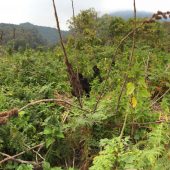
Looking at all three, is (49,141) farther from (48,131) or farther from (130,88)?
(130,88)

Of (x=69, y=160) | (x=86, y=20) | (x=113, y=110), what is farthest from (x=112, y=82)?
(x=86, y=20)

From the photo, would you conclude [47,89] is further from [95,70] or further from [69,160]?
[95,70]

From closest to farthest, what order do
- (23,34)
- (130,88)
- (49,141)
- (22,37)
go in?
(130,88), (49,141), (23,34), (22,37)

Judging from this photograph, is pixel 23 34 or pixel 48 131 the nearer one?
pixel 48 131

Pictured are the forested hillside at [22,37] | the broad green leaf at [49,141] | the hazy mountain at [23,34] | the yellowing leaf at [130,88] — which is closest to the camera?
the yellowing leaf at [130,88]

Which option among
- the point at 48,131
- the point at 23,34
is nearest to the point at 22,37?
the point at 23,34

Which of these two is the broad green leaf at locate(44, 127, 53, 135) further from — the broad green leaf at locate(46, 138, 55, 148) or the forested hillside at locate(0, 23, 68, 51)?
the forested hillside at locate(0, 23, 68, 51)

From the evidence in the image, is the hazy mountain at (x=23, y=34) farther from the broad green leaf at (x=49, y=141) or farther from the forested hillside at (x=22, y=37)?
the broad green leaf at (x=49, y=141)

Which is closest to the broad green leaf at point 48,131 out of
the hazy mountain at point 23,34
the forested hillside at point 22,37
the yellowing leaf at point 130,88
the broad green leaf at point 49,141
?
the broad green leaf at point 49,141

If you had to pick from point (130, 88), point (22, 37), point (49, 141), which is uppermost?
point (22, 37)

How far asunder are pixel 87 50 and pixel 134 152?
8.75 metres

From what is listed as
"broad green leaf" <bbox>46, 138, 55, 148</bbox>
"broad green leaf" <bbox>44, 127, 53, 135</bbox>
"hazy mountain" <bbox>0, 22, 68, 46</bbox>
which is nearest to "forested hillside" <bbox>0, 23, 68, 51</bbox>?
"hazy mountain" <bbox>0, 22, 68, 46</bbox>

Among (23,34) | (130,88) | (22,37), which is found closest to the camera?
(130,88)

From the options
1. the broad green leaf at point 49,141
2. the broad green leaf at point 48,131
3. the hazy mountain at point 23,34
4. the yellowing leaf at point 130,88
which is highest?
the hazy mountain at point 23,34
